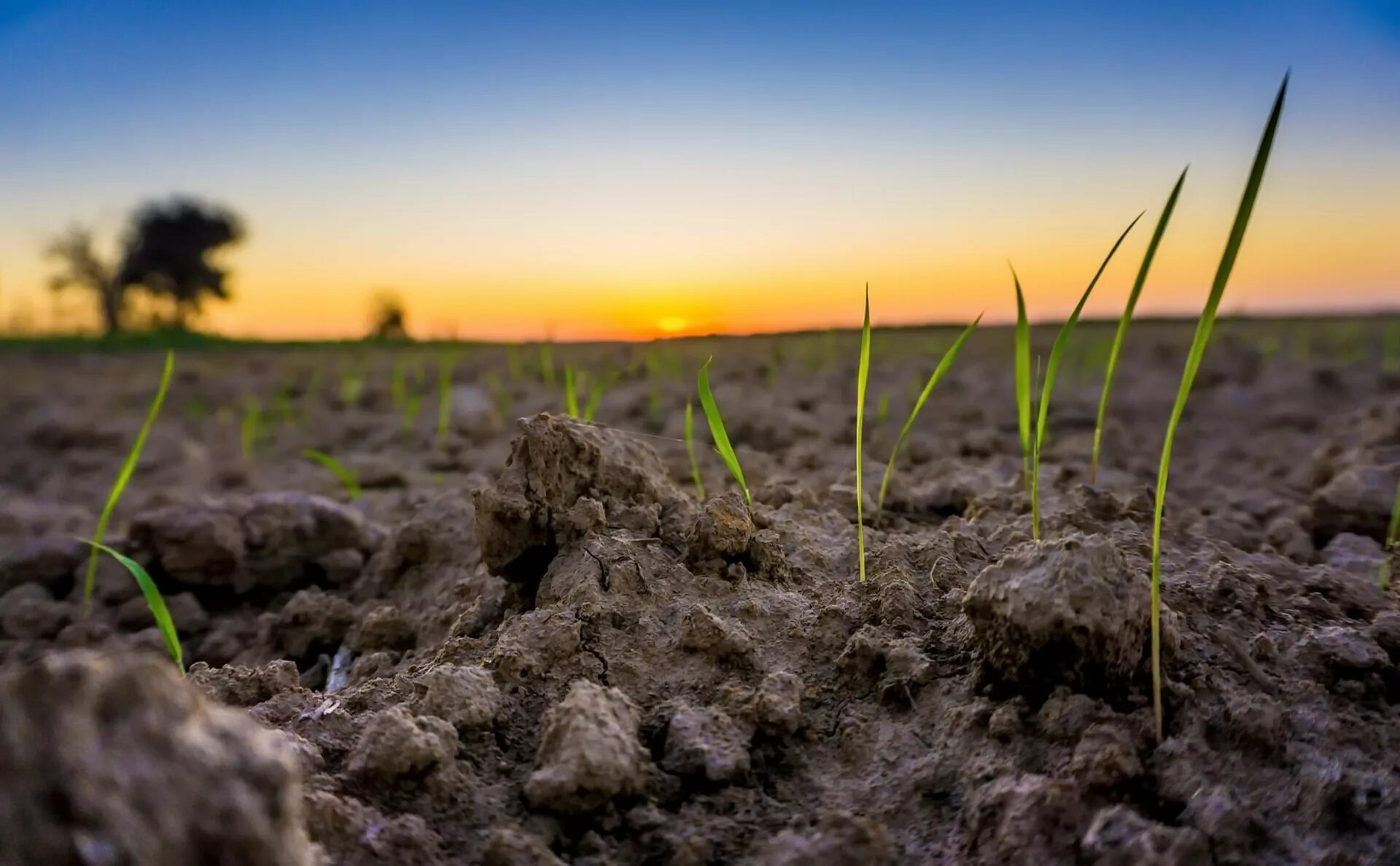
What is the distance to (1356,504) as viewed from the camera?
6.46 feet

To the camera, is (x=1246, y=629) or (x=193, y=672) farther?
(x=193, y=672)

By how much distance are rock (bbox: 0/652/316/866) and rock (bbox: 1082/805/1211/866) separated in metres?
0.64

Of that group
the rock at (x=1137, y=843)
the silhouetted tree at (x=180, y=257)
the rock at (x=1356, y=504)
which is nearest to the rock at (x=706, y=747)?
the rock at (x=1137, y=843)

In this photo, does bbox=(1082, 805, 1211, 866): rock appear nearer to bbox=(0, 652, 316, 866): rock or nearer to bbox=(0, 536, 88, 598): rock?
bbox=(0, 652, 316, 866): rock

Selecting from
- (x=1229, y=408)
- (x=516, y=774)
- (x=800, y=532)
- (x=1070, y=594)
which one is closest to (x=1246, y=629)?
(x=1070, y=594)

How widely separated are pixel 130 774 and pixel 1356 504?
7.34 ft

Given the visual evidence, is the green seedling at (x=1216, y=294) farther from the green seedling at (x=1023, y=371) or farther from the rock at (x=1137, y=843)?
the green seedling at (x=1023, y=371)

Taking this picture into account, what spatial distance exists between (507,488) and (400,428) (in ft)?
9.73

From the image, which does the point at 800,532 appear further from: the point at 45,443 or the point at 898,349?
the point at 898,349

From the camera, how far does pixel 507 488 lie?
132 cm

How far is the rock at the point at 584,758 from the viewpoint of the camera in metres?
0.87

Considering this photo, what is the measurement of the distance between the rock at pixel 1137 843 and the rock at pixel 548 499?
662 millimetres

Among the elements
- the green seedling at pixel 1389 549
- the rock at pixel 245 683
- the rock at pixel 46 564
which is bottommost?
the rock at pixel 46 564

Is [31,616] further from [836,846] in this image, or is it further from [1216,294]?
[1216,294]
